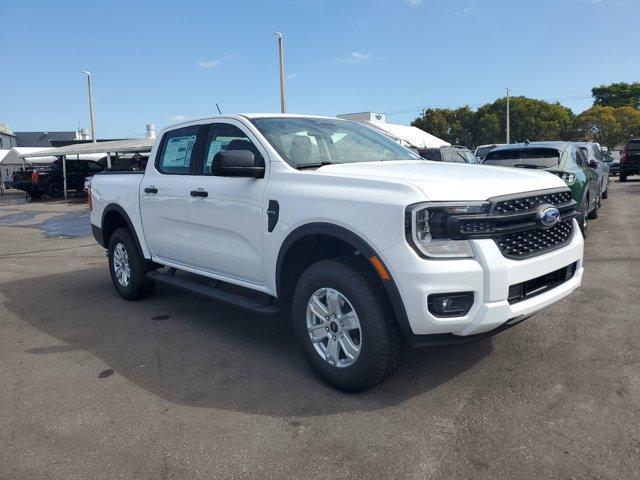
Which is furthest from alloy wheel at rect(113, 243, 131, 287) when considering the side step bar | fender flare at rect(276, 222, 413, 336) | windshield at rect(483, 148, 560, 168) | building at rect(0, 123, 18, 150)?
building at rect(0, 123, 18, 150)

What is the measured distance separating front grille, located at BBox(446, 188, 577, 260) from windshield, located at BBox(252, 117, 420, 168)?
1359 mm

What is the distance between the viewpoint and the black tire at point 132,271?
5.70 m

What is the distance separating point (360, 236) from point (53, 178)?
2721 centimetres

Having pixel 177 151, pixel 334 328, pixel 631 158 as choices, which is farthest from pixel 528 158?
pixel 631 158

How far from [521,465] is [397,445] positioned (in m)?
0.63

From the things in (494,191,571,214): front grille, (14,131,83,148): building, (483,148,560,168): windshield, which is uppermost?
(14,131,83,148): building

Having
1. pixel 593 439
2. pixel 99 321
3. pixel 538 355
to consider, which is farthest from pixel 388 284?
pixel 99 321

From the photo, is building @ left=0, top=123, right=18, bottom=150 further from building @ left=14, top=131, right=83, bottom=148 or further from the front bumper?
the front bumper

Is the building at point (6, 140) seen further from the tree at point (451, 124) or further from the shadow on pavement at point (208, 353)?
the shadow on pavement at point (208, 353)

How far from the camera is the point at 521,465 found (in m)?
2.61

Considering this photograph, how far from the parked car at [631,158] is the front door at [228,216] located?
20.9 m

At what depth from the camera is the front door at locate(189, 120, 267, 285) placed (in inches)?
156

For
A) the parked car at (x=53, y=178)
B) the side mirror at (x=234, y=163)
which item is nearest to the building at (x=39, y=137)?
the parked car at (x=53, y=178)

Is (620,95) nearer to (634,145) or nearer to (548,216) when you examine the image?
(634,145)
